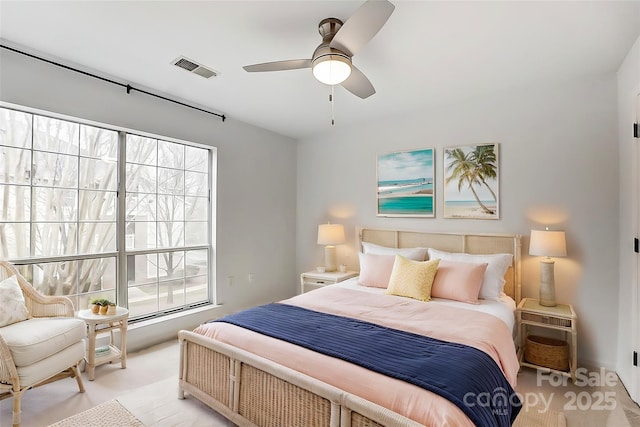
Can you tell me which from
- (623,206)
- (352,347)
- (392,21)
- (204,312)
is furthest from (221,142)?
(623,206)

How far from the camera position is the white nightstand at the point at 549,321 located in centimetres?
267

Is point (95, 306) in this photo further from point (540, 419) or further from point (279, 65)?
point (540, 419)

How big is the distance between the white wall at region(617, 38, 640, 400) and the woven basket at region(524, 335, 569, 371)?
1.32ft

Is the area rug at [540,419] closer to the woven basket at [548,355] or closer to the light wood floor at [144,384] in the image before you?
the light wood floor at [144,384]

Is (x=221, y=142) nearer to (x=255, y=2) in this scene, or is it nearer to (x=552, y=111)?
(x=255, y=2)

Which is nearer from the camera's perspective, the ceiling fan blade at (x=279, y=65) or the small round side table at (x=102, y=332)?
the ceiling fan blade at (x=279, y=65)

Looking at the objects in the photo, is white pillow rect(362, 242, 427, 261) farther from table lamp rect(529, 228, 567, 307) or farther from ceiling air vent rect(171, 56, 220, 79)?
ceiling air vent rect(171, 56, 220, 79)

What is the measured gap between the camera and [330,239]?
429cm

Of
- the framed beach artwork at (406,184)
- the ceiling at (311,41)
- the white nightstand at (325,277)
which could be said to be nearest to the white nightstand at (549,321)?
the framed beach artwork at (406,184)

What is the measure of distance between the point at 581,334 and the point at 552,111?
215 cm

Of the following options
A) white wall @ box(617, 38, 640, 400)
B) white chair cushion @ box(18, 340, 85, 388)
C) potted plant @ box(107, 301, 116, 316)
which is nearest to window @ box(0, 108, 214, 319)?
potted plant @ box(107, 301, 116, 316)

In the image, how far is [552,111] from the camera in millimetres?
3148

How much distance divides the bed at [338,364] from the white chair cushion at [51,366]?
0.79 metres

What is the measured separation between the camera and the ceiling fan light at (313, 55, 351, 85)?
1.99 metres
